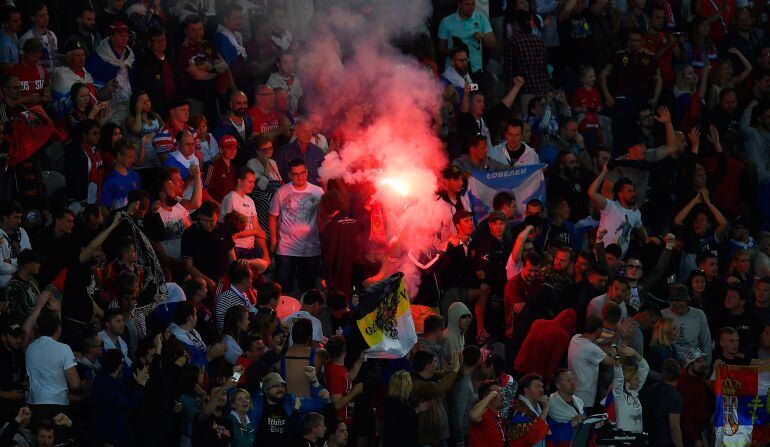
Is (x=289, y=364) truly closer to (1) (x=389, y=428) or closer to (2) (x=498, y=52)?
(1) (x=389, y=428)

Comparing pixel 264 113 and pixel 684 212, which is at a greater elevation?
pixel 264 113

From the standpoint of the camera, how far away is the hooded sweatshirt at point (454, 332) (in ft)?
44.5

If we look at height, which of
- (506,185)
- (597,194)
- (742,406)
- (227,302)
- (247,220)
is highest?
(227,302)

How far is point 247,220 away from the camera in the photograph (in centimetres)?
1473

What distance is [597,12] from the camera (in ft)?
65.2

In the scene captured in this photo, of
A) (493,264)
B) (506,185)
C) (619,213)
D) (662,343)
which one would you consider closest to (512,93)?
(506,185)

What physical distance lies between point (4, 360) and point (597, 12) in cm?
1048

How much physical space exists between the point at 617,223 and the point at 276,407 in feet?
19.3

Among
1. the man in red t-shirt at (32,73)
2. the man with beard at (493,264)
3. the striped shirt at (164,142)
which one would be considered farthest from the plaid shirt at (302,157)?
the man in red t-shirt at (32,73)

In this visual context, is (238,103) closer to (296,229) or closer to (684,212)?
(296,229)

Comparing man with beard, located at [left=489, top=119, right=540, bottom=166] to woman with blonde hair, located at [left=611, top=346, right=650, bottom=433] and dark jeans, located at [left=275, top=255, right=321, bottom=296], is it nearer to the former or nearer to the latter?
dark jeans, located at [left=275, top=255, right=321, bottom=296]

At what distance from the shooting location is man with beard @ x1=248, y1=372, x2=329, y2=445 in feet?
38.4

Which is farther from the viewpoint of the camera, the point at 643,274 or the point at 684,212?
the point at 684,212

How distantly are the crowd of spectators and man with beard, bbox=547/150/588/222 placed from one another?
0.09 feet
